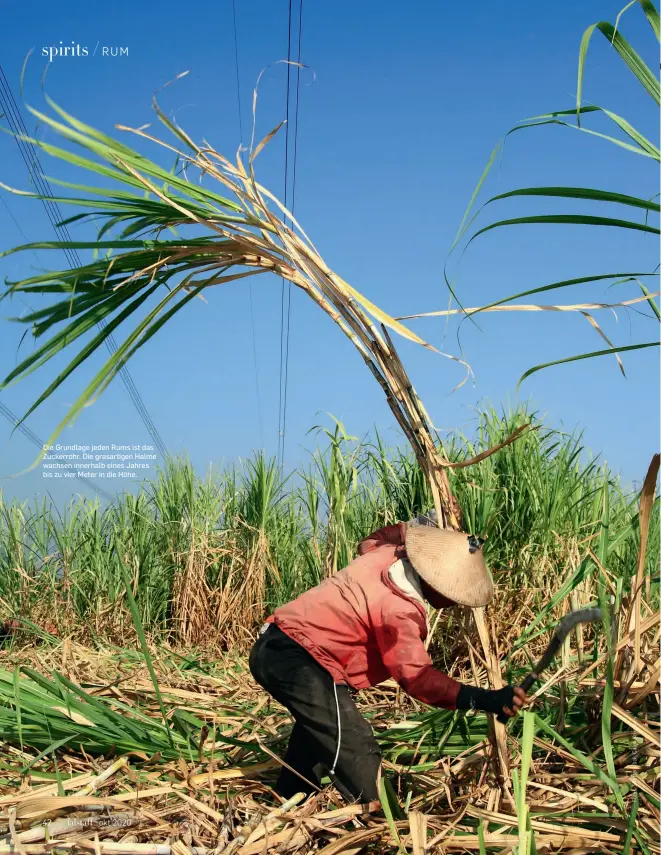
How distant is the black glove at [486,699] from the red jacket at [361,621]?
0.71ft

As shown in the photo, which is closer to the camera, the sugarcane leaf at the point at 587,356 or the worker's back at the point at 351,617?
the sugarcane leaf at the point at 587,356

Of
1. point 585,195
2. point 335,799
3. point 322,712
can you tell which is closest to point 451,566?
point 322,712

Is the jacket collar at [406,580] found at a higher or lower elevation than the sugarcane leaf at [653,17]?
lower

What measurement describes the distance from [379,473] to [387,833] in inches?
118

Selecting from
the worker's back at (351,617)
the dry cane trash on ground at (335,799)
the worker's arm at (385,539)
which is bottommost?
the dry cane trash on ground at (335,799)

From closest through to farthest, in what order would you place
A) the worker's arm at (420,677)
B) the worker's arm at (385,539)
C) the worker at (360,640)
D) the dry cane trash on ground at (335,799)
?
the dry cane trash on ground at (335,799) < the worker's arm at (420,677) < the worker at (360,640) < the worker's arm at (385,539)

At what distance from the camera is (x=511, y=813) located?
2.42 meters

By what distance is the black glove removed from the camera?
2.32 m

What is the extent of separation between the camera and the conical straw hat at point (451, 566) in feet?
8.41

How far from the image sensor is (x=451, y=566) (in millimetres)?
2572

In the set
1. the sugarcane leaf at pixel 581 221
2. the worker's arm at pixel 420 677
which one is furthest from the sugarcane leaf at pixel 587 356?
the worker's arm at pixel 420 677

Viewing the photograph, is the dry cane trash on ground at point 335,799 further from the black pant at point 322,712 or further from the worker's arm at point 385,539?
the worker's arm at point 385,539

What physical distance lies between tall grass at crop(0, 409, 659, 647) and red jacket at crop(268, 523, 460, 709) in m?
1.86

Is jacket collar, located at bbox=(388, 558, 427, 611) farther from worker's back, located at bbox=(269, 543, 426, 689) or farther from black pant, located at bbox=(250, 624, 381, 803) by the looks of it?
black pant, located at bbox=(250, 624, 381, 803)
